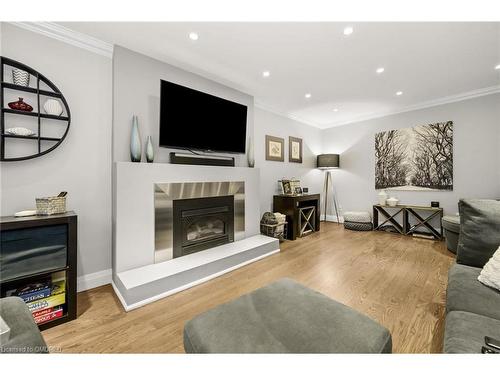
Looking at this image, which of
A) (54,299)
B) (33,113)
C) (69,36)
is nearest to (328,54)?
(69,36)

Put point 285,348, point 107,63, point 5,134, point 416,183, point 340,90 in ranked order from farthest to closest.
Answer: point 416,183 → point 340,90 → point 107,63 → point 5,134 → point 285,348

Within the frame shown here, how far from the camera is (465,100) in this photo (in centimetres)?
351

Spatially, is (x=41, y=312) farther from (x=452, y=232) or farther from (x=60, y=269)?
(x=452, y=232)

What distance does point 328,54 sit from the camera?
2.34 metres

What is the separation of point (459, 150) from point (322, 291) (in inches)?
145

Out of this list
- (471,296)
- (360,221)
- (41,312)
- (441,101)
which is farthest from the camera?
(360,221)

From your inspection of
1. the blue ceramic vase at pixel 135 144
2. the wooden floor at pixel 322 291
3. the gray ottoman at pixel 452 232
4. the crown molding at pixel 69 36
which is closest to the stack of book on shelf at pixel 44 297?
the wooden floor at pixel 322 291

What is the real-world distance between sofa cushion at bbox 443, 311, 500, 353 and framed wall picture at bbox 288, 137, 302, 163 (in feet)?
12.2

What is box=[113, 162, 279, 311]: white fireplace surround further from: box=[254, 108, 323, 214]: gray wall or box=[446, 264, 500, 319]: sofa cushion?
box=[446, 264, 500, 319]: sofa cushion

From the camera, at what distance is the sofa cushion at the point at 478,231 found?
4.44ft

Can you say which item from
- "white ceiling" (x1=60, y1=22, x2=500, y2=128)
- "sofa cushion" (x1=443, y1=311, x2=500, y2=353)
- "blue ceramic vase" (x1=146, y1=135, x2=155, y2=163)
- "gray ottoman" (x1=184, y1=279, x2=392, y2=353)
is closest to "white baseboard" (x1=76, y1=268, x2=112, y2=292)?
"blue ceramic vase" (x1=146, y1=135, x2=155, y2=163)

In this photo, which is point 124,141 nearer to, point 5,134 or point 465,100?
point 5,134
